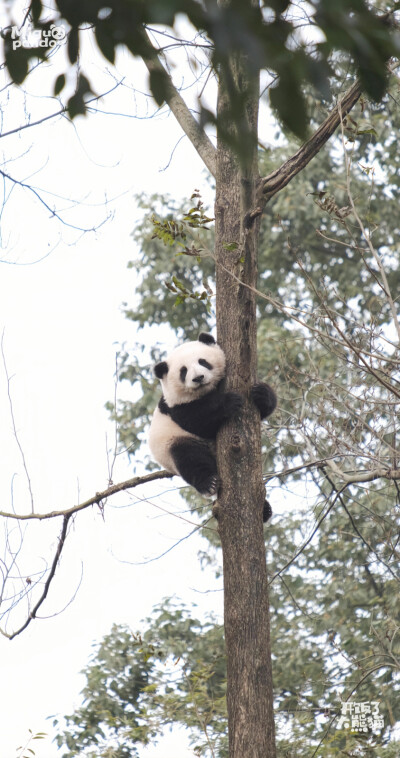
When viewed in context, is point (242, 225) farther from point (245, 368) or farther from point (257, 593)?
point (257, 593)

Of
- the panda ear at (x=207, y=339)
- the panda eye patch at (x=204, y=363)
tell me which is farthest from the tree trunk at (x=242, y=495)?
the panda ear at (x=207, y=339)

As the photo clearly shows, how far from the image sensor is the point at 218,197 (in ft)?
14.6

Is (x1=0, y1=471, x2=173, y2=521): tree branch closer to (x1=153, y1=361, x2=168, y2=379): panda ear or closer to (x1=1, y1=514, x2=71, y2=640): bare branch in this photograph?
(x1=1, y1=514, x2=71, y2=640): bare branch

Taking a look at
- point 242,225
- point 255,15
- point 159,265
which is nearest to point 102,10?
point 255,15

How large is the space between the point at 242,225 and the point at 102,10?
97.9 inches

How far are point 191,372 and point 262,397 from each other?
0.67 m

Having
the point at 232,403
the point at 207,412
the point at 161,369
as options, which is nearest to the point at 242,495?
the point at 232,403

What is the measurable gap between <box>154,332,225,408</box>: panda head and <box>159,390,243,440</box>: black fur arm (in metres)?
0.07

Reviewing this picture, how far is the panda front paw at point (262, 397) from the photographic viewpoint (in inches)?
162

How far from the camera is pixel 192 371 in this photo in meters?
4.68

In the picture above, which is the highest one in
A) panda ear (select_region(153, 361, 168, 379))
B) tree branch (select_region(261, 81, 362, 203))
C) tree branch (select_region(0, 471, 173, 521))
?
tree branch (select_region(261, 81, 362, 203))

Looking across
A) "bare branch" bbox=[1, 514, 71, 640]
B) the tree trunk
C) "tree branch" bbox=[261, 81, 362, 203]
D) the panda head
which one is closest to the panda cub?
the panda head

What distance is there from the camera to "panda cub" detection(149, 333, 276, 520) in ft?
13.9

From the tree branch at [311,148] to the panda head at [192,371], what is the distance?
0.92 meters
